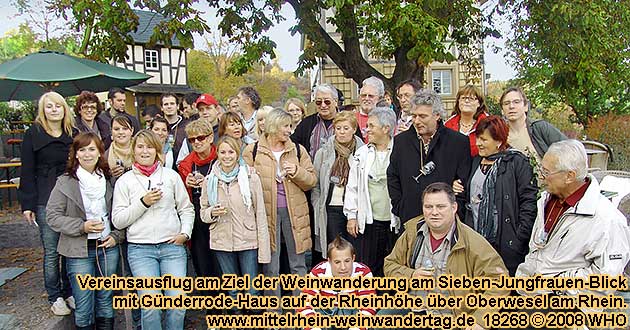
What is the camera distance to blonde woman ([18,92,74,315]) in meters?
4.28

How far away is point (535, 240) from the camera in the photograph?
128 inches

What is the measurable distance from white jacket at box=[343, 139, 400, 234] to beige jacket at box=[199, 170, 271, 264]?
738 millimetres

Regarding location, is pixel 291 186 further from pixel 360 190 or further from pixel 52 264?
pixel 52 264

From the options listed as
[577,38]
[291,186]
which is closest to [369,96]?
[291,186]

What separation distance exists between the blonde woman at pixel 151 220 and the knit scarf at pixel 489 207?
231 centimetres

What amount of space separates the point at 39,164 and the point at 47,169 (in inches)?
3.0

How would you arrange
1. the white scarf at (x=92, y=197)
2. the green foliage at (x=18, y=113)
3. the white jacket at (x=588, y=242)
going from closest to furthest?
the white jacket at (x=588, y=242) → the white scarf at (x=92, y=197) → the green foliage at (x=18, y=113)

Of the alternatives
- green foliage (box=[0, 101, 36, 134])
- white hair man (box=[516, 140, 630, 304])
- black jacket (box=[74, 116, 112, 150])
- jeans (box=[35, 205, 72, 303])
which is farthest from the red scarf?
green foliage (box=[0, 101, 36, 134])

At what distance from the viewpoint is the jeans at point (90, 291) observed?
3.94 meters

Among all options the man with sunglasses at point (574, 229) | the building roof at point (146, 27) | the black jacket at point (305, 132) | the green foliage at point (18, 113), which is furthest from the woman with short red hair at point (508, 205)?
the green foliage at point (18, 113)

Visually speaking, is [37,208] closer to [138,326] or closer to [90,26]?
[138,326]

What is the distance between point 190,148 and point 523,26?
8.46 m

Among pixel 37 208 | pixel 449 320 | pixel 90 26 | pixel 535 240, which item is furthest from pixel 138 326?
pixel 90 26

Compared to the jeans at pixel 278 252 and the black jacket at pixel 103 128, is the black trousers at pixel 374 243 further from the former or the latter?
the black jacket at pixel 103 128
